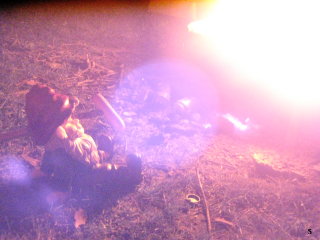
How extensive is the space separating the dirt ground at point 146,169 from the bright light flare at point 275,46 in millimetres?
1694

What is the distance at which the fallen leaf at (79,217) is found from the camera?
4.25 m

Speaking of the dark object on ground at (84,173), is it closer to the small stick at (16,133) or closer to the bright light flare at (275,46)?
the small stick at (16,133)

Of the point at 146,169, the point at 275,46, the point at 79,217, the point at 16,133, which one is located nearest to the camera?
the point at 79,217

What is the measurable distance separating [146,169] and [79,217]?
1.50m

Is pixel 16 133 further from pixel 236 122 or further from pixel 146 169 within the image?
pixel 236 122

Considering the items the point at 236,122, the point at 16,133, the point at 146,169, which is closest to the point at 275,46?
the point at 236,122

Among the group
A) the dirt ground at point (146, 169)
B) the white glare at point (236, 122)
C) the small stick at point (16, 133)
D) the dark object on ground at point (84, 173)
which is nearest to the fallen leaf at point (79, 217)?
the dirt ground at point (146, 169)

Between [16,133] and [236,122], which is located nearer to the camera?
[16,133]

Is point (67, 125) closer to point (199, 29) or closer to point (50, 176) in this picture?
point (50, 176)

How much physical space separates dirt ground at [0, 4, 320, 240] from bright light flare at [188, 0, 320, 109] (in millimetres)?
1694

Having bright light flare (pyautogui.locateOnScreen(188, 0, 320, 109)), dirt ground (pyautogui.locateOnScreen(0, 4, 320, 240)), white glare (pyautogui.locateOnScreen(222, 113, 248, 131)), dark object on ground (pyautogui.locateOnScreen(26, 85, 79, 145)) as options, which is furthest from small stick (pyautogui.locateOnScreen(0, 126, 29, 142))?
bright light flare (pyautogui.locateOnScreen(188, 0, 320, 109))

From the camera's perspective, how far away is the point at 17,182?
4.73 m

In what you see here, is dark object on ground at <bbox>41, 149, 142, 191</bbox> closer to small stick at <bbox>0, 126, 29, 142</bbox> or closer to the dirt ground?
the dirt ground

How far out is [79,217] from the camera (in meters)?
4.35
